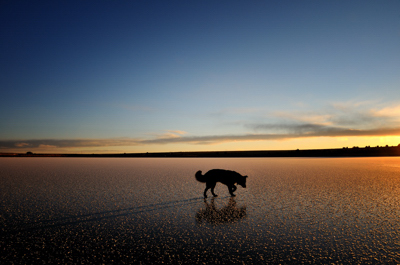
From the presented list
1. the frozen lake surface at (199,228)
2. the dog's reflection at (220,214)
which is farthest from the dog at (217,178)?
the dog's reflection at (220,214)

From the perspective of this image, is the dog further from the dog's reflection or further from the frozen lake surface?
the dog's reflection

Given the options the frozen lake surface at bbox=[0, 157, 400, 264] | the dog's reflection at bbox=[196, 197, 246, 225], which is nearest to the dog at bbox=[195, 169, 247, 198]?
the frozen lake surface at bbox=[0, 157, 400, 264]

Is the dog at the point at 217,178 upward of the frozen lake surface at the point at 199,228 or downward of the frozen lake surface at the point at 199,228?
upward

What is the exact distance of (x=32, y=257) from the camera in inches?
208

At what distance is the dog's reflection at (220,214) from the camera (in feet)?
26.1

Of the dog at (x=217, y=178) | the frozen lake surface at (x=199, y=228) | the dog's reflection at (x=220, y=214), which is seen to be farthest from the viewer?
the dog at (x=217, y=178)

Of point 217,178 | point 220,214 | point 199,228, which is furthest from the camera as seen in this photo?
point 217,178

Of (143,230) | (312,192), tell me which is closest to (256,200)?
(312,192)

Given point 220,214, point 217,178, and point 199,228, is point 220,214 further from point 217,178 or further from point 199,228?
point 217,178

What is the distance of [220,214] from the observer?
344 inches

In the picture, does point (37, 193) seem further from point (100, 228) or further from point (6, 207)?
point (100, 228)

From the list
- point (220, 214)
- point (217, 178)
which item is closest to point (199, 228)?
point (220, 214)

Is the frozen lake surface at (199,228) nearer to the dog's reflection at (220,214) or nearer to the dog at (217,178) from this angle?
the dog's reflection at (220,214)

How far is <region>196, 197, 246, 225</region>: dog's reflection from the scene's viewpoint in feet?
26.1
